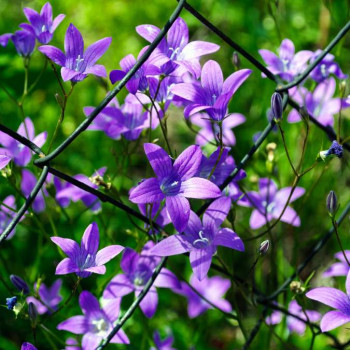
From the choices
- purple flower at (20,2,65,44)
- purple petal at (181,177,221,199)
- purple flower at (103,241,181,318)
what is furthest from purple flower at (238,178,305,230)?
purple flower at (20,2,65,44)

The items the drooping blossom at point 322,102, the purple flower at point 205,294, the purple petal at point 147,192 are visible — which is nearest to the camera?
the purple petal at point 147,192

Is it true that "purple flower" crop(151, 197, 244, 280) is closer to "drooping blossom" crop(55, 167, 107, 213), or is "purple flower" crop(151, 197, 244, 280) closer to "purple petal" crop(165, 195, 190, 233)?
"purple petal" crop(165, 195, 190, 233)

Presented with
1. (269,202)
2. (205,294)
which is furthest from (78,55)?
(205,294)

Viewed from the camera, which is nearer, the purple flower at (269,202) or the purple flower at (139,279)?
Answer: the purple flower at (139,279)

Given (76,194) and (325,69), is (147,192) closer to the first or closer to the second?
A: (76,194)

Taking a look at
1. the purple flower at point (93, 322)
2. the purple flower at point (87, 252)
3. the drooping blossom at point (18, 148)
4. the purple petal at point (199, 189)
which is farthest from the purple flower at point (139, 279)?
the drooping blossom at point (18, 148)

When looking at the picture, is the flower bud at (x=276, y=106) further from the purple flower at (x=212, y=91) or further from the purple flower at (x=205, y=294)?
the purple flower at (x=205, y=294)

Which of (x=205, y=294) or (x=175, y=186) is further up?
(x=175, y=186)
